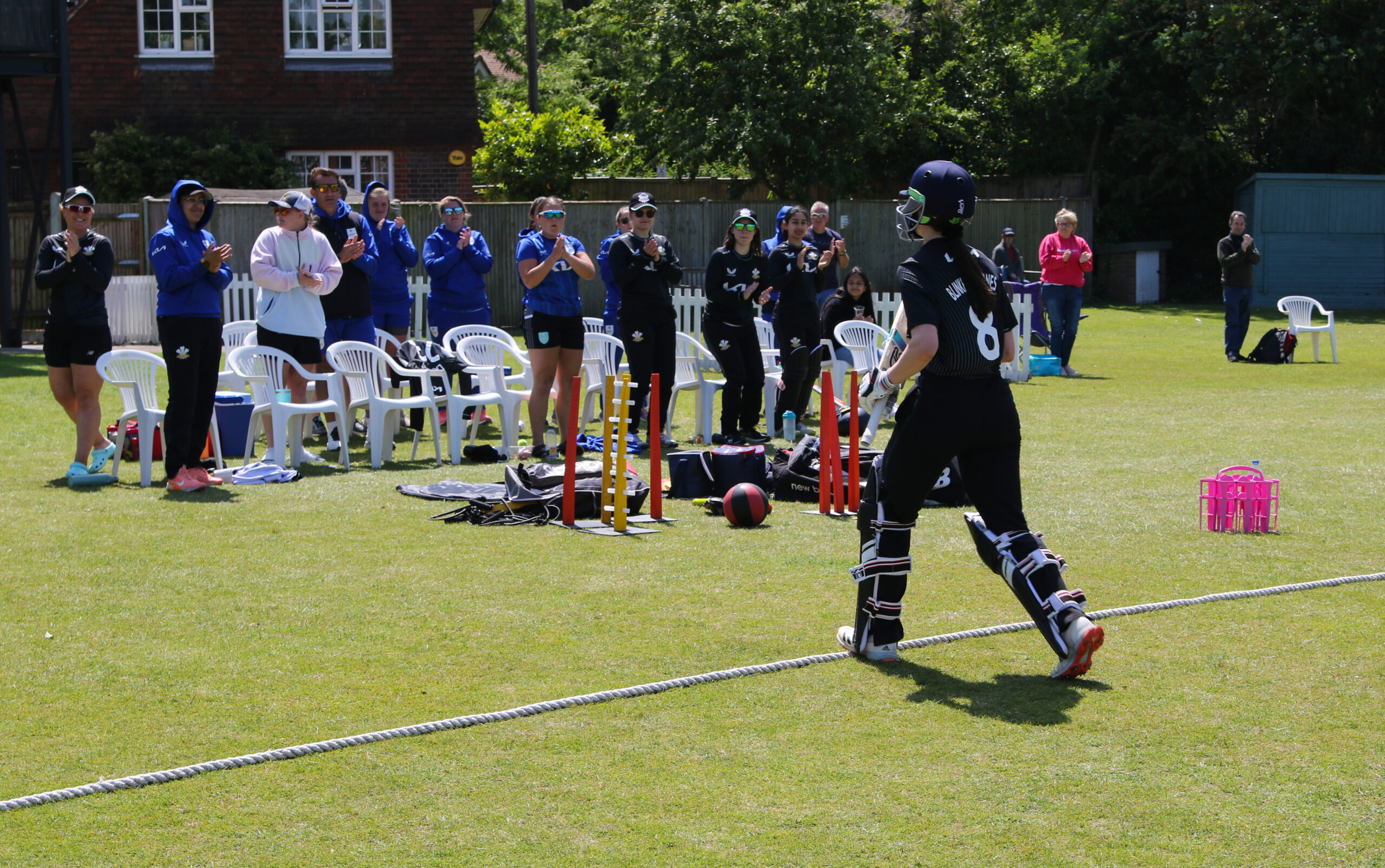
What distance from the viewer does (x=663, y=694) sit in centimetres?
534

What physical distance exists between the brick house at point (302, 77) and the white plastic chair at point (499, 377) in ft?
55.5

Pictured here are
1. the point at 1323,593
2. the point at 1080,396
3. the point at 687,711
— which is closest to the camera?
the point at 687,711

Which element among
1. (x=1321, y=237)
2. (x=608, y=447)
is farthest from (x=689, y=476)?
(x=1321, y=237)

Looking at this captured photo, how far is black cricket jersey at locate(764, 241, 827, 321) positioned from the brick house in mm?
17679

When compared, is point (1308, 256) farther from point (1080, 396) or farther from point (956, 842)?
point (956, 842)

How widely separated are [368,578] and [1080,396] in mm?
10098

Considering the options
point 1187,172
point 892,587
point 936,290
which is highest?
point 1187,172

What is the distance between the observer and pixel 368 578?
7297 millimetres

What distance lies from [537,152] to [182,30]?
709 cm

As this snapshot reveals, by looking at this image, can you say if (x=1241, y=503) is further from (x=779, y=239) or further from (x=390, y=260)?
(x=390, y=260)

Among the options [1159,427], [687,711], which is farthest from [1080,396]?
[687,711]

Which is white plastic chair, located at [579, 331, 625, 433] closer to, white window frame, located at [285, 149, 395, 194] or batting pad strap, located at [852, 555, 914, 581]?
batting pad strap, located at [852, 555, 914, 581]

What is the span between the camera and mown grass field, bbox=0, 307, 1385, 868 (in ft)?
13.3

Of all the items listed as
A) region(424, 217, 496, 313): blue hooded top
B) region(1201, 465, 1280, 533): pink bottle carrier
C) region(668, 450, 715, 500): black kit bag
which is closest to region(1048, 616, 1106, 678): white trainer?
region(1201, 465, 1280, 533): pink bottle carrier
